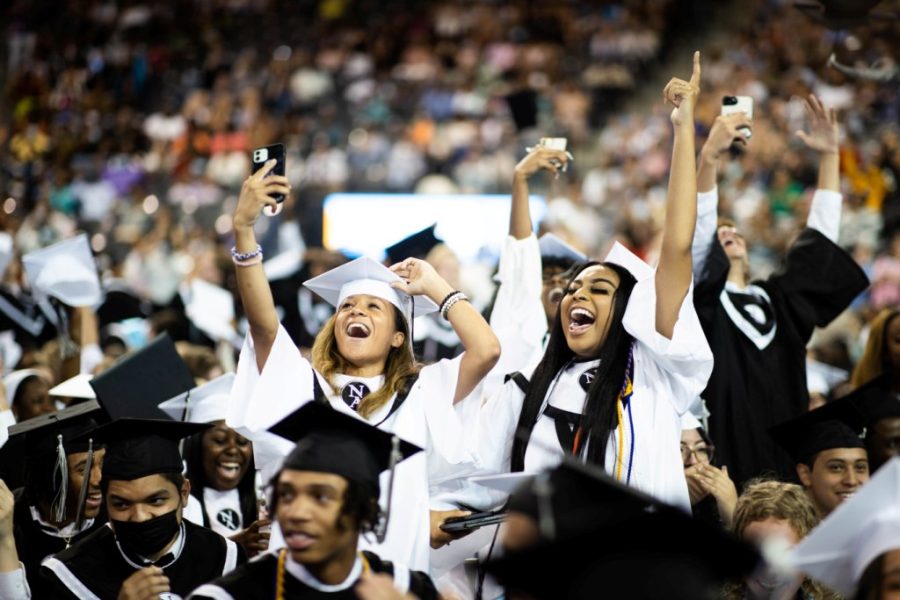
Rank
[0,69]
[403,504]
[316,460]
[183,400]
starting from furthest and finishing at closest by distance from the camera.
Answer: [0,69] < [183,400] < [403,504] < [316,460]

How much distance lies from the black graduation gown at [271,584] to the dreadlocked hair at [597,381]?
2.69 ft

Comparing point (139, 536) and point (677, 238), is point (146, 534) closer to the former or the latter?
point (139, 536)

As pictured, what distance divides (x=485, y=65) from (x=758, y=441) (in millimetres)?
13844

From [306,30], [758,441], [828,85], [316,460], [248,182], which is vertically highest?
[306,30]

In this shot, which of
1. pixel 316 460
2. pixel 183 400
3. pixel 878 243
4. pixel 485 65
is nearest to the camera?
pixel 316 460

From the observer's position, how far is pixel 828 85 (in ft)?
47.4

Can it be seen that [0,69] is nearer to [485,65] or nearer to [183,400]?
[485,65]

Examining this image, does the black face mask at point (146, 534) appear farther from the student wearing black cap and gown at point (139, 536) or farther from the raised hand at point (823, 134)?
the raised hand at point (823, 134)

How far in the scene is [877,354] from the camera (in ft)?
19.6

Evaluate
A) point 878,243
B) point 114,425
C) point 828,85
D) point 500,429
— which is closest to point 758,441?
point 500,429

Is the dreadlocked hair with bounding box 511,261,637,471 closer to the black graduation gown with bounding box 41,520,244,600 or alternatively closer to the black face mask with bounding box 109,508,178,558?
the black graduation gown with bounding box 41,520,244,600

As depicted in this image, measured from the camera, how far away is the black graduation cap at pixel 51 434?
4602 mm

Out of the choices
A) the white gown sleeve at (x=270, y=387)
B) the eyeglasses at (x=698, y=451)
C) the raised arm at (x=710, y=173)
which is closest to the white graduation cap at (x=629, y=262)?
the raised arm at (x=710, y=173)

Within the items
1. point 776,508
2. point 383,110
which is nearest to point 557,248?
point 776,508
